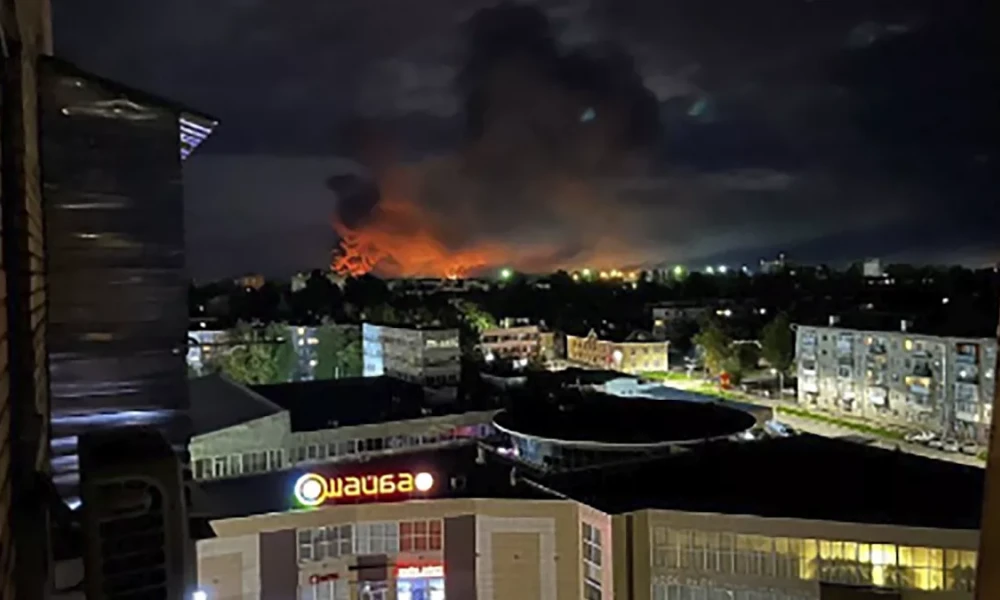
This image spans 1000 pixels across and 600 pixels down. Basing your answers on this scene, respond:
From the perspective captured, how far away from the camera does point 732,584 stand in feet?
32.6

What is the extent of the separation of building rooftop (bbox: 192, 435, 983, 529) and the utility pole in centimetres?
912

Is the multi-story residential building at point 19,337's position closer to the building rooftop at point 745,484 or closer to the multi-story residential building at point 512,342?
A: the building rooftop at point 745,484

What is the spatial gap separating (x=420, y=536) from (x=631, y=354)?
32.7 meters

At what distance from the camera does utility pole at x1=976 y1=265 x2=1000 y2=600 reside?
Result: 1.00 metres

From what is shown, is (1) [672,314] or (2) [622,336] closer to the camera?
(2) [622,336]

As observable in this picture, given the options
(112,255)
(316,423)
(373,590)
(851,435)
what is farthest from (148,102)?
(851,435)

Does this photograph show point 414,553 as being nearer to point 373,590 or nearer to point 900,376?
point 373,590

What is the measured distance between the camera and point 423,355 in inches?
1284

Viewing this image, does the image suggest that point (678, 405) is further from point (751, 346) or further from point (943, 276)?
point (943, 276)

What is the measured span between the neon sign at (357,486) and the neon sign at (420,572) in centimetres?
103

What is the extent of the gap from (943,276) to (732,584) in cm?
5543

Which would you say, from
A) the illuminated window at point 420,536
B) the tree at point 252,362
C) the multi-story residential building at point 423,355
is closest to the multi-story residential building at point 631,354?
the multi-story residential building at point 423,355

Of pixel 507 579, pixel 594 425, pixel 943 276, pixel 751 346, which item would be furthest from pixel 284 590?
pixel 943 276

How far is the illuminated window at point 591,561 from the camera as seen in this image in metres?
11.0
